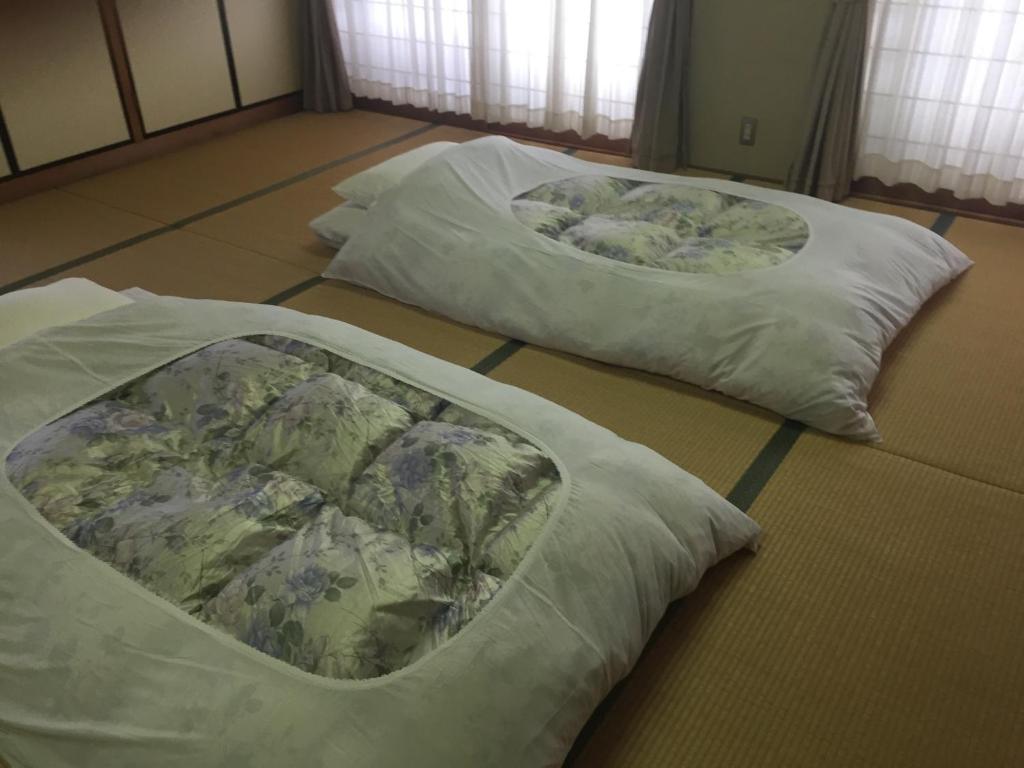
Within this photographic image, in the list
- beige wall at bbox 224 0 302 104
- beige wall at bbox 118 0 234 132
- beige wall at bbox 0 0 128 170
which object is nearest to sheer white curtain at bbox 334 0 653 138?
beige wall at bbox 224 0 302 104

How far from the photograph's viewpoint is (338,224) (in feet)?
10.7

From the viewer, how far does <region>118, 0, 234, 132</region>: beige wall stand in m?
4.25

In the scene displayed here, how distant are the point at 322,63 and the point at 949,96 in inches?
127

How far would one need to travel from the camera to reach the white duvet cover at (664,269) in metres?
2.32

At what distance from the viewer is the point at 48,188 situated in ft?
13.2

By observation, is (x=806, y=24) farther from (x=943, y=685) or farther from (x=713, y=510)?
(x=943, y=685)

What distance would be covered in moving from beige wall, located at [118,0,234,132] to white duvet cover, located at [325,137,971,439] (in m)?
2.05

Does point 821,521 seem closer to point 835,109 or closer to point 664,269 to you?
point 664,269

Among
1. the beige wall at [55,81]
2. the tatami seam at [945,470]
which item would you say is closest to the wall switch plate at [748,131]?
the tatami seam at [945,470]

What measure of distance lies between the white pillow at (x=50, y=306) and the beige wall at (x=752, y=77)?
2683 mm

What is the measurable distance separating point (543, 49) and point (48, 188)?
7.99 ft

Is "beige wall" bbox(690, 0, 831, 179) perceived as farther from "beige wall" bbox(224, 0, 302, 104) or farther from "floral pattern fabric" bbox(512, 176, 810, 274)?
"beige wall" bbox(224, 0, 302, 104)

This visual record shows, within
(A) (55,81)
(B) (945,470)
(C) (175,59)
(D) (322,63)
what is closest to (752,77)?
(B) (945,470)

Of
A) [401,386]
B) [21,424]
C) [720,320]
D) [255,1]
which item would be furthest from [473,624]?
[255,1]
